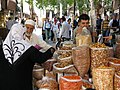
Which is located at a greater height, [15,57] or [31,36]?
[31,36]

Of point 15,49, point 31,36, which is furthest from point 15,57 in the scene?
point 31,36

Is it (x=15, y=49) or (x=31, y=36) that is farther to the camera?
(x=31, y=36)

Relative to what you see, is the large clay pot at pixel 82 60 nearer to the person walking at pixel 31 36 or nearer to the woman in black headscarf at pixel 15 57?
the woman in black headscarf at pixel 15 57

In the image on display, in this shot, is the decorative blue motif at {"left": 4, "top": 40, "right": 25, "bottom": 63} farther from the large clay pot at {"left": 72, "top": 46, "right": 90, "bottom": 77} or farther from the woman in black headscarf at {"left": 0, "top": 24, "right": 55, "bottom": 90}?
the large clay pot at {"left": 72, "top": 46, "right": 90, "bottom": 77}

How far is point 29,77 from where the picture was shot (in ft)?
14.0

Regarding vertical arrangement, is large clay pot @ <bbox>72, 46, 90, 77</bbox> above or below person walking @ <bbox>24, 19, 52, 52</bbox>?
below

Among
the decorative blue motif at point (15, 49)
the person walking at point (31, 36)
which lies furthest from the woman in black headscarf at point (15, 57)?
the person walking at point (31, 36)

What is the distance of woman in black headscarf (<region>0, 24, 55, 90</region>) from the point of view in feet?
13.2

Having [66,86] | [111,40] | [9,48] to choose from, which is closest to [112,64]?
[66,86]

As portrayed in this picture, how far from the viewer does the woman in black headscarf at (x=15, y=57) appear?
4.03 m

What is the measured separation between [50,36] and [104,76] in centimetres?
1815

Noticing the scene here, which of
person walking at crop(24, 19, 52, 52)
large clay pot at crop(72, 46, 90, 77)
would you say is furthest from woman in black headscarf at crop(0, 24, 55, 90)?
large clay pot at crop(72, 46, 90, 77)

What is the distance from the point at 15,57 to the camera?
405cm

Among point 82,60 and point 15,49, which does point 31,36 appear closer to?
point 15,49
